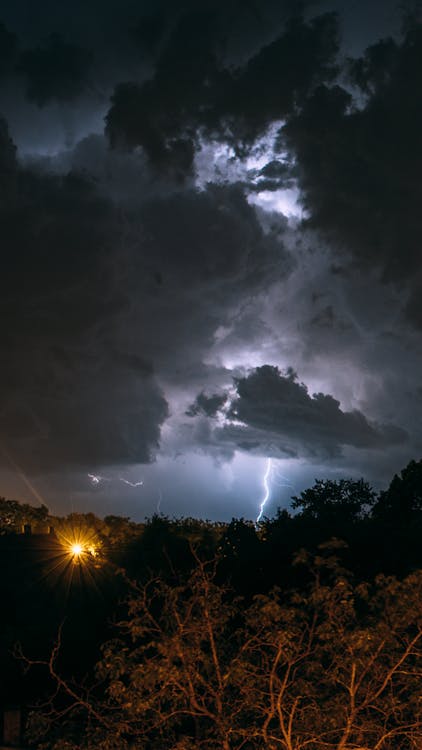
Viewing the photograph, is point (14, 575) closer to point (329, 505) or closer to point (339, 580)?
point (329, 505)

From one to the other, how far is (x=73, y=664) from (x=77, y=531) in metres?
34.0

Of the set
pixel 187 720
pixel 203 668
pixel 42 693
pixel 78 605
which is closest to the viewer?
pixel 203 668

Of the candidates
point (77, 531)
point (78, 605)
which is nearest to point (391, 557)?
point (78, 605)

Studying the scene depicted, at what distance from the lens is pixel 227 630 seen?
16172 mm

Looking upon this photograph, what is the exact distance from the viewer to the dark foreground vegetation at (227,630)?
890cm

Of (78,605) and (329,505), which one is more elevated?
(329,505)

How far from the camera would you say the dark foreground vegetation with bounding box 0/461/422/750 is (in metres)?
8.90

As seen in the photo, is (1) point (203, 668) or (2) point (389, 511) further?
(2) point (389, 511)

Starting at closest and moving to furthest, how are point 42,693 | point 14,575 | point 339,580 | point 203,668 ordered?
1. point 339,580
2. point 203,668
3. point 42,693
4. point 14,575

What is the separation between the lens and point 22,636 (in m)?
25.9

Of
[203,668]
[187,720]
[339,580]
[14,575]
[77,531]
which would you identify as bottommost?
[187,720]

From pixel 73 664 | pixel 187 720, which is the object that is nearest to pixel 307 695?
pixel 187 720

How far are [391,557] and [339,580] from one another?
70.8 feet

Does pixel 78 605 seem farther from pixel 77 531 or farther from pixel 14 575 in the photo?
pixel 77 531
